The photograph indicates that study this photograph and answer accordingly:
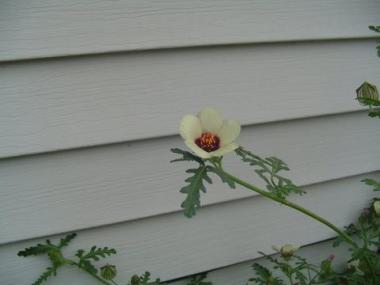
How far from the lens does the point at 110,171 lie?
1.18 m

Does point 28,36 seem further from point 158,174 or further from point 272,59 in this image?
point 272,59

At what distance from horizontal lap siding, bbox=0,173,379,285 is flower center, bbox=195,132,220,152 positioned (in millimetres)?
509

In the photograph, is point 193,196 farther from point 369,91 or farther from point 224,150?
point 369,91

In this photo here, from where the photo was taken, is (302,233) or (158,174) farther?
(302,233)

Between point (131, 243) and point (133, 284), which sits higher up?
point (131, 243)

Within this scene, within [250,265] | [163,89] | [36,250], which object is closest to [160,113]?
[163,89]

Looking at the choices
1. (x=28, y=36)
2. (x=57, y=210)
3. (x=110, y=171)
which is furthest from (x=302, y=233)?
(x=28, y=36)

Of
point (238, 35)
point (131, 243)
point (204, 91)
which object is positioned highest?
point (238, 35)

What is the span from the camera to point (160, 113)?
1166 mm

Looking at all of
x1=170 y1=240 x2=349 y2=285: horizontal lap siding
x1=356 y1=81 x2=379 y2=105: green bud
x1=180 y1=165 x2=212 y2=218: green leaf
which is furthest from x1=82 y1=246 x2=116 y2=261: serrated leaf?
x1=356 y1=81 x2=379 y2=105: green bud

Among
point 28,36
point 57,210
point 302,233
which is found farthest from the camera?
point 302,233

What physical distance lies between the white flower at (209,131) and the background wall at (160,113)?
0.98ft

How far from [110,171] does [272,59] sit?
650 mm

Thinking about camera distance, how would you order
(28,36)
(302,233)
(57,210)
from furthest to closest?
1. (302,233)
2. (57,210)
3. (28,36)
